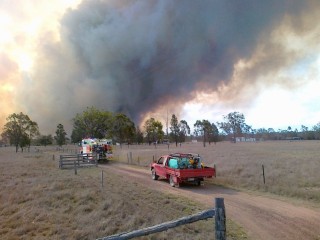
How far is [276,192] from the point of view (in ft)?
54.7

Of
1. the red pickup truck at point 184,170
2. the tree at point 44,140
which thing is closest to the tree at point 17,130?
the tree at point 44,140

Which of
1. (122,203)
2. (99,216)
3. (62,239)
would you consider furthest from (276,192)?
(62,239)

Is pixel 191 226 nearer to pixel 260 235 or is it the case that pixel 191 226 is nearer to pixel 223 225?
pixel 260 235

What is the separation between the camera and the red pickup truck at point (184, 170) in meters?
19.2

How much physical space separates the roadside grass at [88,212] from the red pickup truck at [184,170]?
278cm

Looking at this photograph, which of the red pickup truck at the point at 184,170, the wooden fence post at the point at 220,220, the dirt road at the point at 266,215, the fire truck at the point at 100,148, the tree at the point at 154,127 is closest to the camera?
the wooden fence post at the point at 220,220

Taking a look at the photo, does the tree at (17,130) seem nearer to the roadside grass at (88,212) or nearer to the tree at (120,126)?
the tree at (120,126)

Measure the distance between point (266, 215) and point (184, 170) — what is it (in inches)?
298

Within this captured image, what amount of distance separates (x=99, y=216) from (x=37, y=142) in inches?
5462

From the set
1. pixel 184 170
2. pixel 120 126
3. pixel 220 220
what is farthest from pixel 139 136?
pixel 220 220

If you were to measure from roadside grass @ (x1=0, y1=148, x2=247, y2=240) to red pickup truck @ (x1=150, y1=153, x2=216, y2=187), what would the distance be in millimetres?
2782

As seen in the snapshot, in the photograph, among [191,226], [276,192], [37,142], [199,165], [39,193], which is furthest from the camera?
[37,142]

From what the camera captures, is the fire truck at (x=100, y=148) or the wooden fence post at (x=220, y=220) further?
the fire truck at (x=100, y=148)

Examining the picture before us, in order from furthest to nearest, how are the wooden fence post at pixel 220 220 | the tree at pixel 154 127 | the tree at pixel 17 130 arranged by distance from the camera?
the tree at pixel 154 127, the tree at pixel 17 130, the wooden fence post at pixel 220 220
